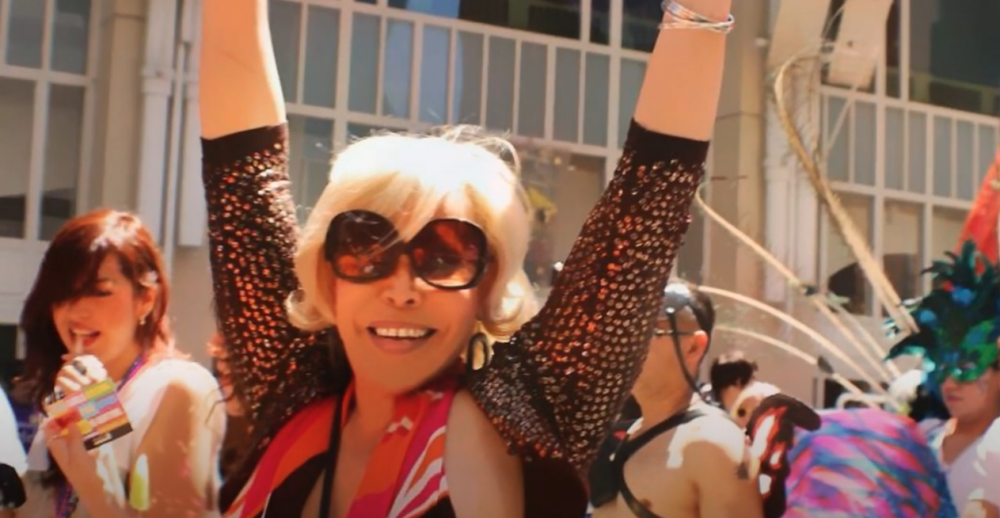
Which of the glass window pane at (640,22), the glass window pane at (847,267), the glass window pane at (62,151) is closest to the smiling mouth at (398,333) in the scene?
the glass window pane at (62,151)

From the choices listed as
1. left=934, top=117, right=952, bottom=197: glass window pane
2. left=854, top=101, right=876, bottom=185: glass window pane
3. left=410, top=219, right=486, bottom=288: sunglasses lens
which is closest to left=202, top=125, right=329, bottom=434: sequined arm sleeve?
left=410, top=219, right=486, bottom=288: sunglasses lens

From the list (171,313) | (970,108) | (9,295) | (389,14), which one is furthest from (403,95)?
(970,108)

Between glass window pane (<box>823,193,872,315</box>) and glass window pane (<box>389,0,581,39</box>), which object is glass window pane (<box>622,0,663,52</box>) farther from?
glass window pane (<box>823,193,872,315</box>)

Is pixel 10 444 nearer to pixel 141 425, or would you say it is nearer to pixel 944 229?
pixel 141 425

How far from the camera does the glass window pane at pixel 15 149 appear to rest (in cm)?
113

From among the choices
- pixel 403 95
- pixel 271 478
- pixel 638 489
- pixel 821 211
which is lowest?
pixel 638 489

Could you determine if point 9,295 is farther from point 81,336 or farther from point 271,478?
point 271,478

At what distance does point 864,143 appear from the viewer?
1433 mm

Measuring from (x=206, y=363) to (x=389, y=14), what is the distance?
18.5 inches

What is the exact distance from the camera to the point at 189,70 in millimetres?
1147

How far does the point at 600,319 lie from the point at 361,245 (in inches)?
6.8

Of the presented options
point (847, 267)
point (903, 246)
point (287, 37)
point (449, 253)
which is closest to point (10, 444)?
point (287, 37)

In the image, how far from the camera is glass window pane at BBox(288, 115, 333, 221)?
3.38ft

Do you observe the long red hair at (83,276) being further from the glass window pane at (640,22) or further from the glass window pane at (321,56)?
the glass window pane at (640,22)
